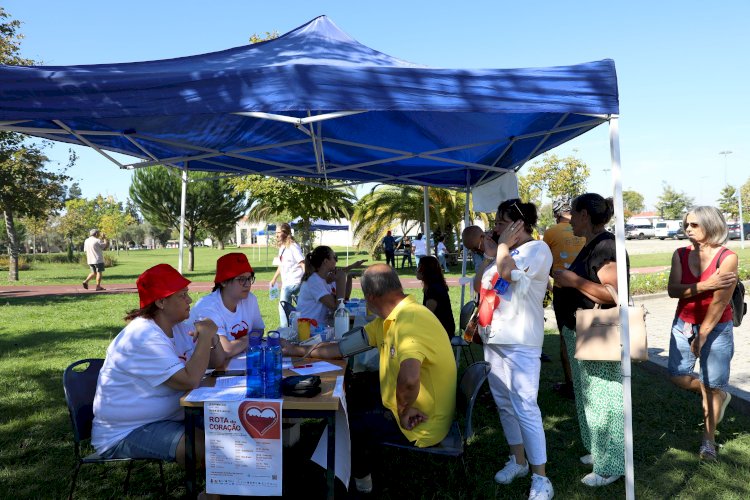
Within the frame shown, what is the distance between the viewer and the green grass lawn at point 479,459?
332 centimetres

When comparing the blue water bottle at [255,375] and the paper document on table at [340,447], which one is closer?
the blue water bottle at [255,375]

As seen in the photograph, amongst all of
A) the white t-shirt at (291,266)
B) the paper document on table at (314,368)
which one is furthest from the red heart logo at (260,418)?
the white t-shirt at (291,266)

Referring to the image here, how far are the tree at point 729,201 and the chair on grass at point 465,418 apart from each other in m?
59.8

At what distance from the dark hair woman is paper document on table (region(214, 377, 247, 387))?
6.92ft

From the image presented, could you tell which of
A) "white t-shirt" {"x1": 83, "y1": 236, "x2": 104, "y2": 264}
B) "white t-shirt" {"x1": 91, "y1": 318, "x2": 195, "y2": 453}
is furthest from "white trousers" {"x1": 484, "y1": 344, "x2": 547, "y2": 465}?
"white t-shirt" {"x1": 83, "y1": 236, "x2": 104, "y2": 264}

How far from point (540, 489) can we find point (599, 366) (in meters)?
0.79

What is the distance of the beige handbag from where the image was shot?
9.99ft

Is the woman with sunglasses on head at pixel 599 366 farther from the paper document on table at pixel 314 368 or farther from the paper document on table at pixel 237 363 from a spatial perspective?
the paper document on table at pixel 237 363

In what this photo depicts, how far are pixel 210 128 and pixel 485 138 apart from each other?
2357 mm

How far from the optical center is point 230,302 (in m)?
3.61

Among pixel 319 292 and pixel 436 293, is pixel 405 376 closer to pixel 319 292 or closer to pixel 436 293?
Result: pixel 436 293

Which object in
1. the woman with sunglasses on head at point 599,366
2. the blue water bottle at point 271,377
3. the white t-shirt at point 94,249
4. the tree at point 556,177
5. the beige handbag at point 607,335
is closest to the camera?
the blue water bottle at point 271,377

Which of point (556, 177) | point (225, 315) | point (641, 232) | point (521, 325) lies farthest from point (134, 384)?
point (641, 232)

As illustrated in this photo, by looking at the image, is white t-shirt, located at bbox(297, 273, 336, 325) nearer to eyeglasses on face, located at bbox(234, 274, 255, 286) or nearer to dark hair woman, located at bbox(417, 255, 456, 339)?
dark hair woman, located at bbox(417, 255, 456, 339)
